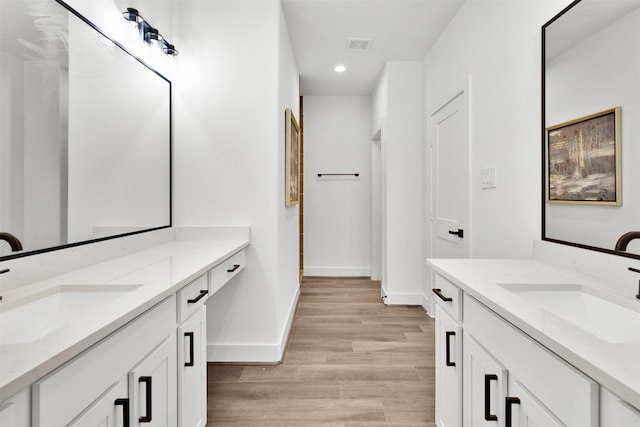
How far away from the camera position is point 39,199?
1281mm

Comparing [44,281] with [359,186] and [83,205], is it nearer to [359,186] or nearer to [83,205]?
[83,205]

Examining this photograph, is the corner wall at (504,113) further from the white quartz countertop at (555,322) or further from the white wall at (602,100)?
the white quartz countertop at (555,322)

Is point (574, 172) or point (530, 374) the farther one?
point (574, 172)

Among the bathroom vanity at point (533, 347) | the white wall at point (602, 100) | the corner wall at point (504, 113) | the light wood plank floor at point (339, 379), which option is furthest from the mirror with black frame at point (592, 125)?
the light wood plank floor at point (339, 379)

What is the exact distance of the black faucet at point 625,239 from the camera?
46.6 inches

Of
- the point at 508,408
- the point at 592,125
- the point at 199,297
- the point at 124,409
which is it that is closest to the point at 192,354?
the point at 199,297

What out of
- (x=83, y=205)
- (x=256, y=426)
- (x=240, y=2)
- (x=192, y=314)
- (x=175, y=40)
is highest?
(x=240, y=2)

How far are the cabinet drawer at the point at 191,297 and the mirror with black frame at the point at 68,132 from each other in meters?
0.51

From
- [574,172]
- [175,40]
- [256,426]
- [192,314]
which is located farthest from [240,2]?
[256,426]

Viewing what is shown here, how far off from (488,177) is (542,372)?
160 cm

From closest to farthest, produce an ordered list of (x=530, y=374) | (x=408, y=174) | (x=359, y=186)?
(x=530, y=374), (x=408, y=174), (x=359, y=186)

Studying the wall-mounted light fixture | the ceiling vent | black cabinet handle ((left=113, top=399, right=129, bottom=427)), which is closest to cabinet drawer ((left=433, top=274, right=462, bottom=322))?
black cabinet handle ((left=113, top=399, right=129, bottom=427))

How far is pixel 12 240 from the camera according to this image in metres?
1.18

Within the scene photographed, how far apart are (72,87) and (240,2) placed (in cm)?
138
